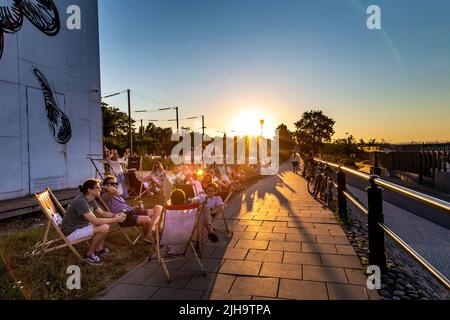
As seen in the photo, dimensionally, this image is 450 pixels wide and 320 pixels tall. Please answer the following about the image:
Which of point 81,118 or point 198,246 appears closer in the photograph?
point 198,246

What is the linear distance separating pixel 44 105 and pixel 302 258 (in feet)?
24.9

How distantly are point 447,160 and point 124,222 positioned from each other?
54.2 feet

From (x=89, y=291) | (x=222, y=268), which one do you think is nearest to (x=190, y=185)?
(x=222, y=268)

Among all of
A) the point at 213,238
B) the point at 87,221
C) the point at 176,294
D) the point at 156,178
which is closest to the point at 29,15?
the point at 156,178

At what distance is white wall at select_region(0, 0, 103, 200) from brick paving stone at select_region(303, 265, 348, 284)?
685 centimetres

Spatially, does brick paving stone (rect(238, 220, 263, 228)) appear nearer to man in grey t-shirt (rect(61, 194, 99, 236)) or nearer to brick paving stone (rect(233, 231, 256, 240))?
brick paving stone (rect(233, 231, 256, 240))

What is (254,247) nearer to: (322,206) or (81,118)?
(322,206)

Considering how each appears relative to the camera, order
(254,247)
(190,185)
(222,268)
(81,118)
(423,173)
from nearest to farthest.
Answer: (222,268) → (254,247) → (190,185) → (81,118) → (423,173)

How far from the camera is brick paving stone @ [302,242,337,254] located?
427cm

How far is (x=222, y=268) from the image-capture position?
373 centimetres

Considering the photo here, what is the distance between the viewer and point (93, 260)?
3.97 m

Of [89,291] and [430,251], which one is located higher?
[89,291]

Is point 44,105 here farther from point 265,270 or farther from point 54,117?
point 265,270

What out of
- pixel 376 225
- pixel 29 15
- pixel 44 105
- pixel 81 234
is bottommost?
pixel 81 234
